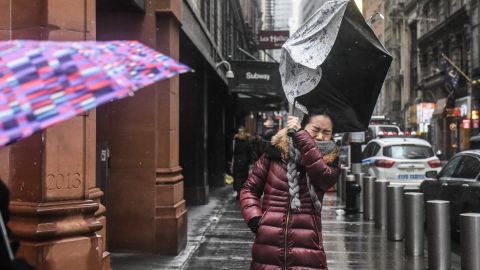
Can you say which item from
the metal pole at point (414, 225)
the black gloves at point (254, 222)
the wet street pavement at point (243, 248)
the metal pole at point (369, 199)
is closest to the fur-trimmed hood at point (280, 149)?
the black gloves at point (254, 222)

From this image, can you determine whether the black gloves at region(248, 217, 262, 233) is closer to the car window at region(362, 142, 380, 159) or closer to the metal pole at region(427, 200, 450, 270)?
the metal pole at region(427, 200, 450, 270)

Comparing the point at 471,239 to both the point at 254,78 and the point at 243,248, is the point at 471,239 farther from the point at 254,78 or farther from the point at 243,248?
the point at 254,78

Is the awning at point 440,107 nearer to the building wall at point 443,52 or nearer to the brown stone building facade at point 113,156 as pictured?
the building wall at point 443,52

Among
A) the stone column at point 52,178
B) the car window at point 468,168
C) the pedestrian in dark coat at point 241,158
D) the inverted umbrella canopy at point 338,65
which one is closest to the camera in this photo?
the inverted umbrella canopy at point 338,65

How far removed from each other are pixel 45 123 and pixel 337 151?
8.24 feet

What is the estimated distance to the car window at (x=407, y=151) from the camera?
14.9 meters

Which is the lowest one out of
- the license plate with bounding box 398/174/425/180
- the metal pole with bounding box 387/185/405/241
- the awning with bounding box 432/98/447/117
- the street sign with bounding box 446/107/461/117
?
the metal pole with bounding box 387/185/405/241

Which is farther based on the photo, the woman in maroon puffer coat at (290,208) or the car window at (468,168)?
the car window at (468,168)

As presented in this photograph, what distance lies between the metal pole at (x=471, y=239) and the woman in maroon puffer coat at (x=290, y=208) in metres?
3.16

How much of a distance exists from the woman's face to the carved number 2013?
2066mm

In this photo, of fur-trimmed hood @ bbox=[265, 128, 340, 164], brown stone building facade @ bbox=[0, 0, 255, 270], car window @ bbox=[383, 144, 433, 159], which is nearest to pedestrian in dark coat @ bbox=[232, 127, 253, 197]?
brown stone building facade @ bbox=[0, 0, 255, 270]

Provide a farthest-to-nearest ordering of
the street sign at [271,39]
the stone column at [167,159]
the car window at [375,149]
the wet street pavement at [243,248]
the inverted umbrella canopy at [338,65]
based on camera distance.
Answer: the street sign at [271,39], the car window at [375,149], the stone column at [167,159], the wet street pavement at [243,248], the inverted umbrella canopy at [338,65]

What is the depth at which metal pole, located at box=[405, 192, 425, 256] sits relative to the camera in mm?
8266

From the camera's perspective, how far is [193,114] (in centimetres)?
1406
